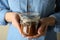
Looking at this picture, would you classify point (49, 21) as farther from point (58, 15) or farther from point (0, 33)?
point (0, 33)

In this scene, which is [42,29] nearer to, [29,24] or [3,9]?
[29,24]

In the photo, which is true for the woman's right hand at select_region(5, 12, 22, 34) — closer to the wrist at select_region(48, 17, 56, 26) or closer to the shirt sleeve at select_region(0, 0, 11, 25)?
the shirt sleeve at select_region(0, 0, 11, 25)

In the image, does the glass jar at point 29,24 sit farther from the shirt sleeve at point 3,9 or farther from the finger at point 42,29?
the shirt sleeve at point 3,9

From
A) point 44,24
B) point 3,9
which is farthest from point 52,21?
point 3,9

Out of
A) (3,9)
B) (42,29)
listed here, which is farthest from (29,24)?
(3,9)

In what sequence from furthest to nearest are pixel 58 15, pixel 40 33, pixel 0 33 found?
pixel 0 33 → pixel 58 15 → pixel 40 33

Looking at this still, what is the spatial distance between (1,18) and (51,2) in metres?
0.22

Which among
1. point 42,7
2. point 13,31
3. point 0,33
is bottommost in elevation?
point 0,33

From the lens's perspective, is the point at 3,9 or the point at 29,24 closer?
the point at 29,24

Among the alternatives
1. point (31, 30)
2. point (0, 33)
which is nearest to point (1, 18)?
point (31, 30)

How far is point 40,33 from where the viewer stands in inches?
21.3

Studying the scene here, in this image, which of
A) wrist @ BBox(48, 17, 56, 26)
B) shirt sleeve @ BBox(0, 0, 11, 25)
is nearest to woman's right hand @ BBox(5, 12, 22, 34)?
shirt sleeve @ BBox(0, 0, 11, 25)

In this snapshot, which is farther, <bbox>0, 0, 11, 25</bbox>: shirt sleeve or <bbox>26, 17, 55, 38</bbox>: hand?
<bbox>0, 0, 11, 25</bbox>: shirt sleeve

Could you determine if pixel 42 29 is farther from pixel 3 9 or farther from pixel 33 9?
pixel 3 9
